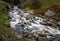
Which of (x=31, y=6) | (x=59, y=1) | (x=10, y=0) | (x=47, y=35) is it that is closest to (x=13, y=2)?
(x=10, y=0)

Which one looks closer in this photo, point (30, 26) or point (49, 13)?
point (30, 26)

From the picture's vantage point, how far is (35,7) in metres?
56.9

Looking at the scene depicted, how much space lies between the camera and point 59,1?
5197cm

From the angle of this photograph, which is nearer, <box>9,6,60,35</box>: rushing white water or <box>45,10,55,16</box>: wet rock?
<box>9,6,60,35</box>: rushing white water

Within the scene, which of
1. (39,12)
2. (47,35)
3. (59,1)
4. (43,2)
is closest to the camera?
(47,35)

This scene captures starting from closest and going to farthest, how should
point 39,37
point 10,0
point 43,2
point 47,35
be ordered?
point 39,37 < point 47,35 < point 43,2 < point 10,0

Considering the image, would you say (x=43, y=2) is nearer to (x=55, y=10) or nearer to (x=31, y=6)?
(x=31, y=6)

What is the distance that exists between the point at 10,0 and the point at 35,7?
747 inches

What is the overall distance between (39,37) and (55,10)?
2161 cm

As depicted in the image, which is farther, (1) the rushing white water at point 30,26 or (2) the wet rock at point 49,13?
(2) the wet rock at point 49,13

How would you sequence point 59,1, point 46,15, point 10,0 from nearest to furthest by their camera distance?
point 46,15, point 59,1, point 10,0

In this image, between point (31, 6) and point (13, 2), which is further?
point (13, 2)

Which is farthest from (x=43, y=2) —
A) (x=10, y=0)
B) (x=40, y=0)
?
(x=10, y=0)

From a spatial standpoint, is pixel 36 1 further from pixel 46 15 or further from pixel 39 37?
pixel 39 37
